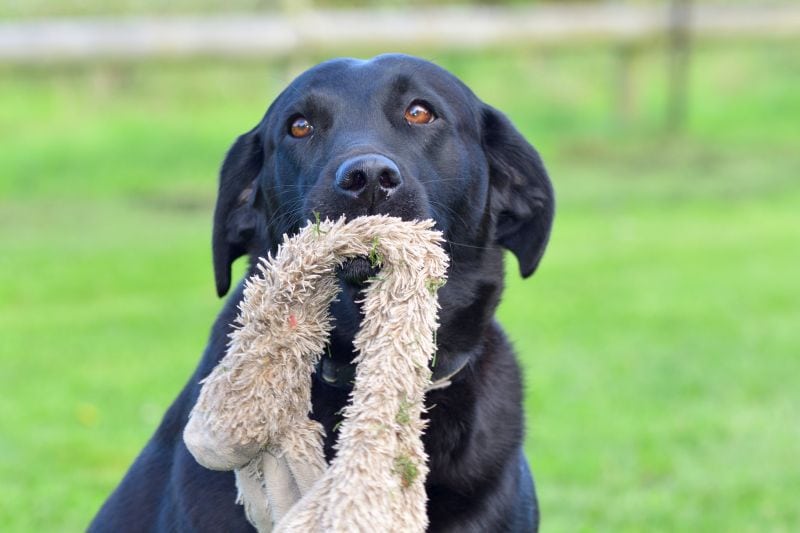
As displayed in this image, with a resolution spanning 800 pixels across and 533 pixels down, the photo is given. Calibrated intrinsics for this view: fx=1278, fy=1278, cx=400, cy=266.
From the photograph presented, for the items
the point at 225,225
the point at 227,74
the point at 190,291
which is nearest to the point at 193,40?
the point at 227,74

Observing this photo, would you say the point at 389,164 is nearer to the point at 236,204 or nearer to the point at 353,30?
the point at 236,204

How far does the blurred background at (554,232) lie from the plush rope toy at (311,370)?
117 centimetres

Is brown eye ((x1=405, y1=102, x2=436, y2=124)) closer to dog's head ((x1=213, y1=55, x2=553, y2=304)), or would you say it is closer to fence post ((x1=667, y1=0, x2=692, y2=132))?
dog's head ((x1=213, y1=55, x2=553, y2=304))

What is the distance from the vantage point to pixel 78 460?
207 inches

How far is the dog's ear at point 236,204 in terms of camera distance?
3.53 meters

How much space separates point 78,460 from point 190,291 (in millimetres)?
2976

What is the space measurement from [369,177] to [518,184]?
0.92 metres

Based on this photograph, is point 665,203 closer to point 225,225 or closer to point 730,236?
point 730,236

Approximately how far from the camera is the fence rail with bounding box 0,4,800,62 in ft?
36.6

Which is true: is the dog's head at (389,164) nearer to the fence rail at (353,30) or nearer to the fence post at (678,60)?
the fence rail at (353,30)

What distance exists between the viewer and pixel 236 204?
11.7 feet

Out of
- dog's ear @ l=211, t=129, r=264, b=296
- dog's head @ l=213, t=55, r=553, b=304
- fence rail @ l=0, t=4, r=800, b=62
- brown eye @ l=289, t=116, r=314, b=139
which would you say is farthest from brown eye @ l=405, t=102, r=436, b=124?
fence rail @ l=0, t=4, r=800, b=62

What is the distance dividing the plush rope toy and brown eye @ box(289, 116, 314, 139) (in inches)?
29.8

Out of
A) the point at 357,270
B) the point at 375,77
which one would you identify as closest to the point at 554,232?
the point at 375,77
